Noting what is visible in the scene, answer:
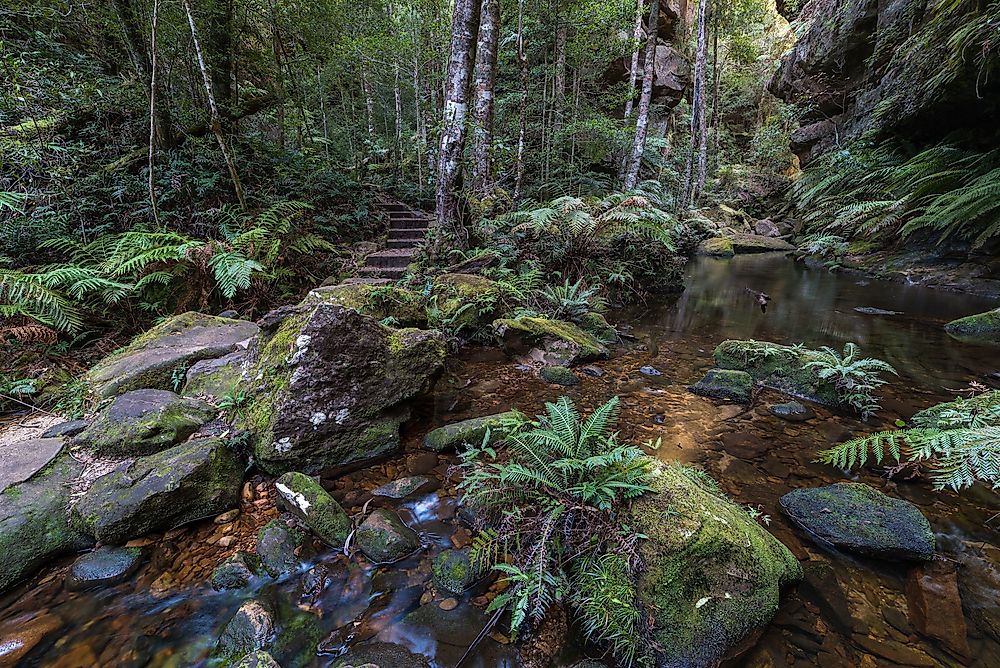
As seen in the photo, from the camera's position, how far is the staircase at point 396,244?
7602mm

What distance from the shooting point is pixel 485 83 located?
7535 mm

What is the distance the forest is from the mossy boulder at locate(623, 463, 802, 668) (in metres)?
0.01

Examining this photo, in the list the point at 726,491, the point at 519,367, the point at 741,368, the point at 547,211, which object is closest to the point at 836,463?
the point at 726,491

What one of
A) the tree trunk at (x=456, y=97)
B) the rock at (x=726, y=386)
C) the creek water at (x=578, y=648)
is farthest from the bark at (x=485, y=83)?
the rock at (x=726, y=386)

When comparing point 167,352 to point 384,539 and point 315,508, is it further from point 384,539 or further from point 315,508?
point 384,539

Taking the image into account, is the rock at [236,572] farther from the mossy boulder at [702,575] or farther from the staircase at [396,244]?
the staircase at [396,244]

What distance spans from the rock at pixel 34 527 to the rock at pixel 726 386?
502cm

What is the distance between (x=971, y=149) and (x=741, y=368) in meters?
9.41

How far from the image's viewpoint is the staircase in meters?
7.60

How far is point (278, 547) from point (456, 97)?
6448 millimetres

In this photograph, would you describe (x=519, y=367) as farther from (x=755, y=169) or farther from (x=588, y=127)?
(x=755, y=169)

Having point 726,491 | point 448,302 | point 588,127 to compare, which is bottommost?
point 726,491

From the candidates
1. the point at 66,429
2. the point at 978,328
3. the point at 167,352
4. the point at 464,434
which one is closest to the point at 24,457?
the point at 66,429

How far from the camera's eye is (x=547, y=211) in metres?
7.32
